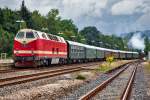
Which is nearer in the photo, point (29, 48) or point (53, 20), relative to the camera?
point (29, 48)

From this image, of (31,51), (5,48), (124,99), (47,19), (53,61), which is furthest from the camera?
(47,19)

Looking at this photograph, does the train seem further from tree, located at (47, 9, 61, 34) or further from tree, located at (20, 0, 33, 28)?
tree, located at (47, 9, 61, 34)

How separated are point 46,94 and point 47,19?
130079 millimetres

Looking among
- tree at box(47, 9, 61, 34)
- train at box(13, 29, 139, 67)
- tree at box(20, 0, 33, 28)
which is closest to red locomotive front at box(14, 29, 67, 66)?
train at box(13, 29, 139, 67)

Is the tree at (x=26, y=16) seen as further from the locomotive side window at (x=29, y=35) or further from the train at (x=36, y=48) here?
the locomotive side window at (x=29, y=35)

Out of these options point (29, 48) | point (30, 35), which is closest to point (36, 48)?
point (29, 48)

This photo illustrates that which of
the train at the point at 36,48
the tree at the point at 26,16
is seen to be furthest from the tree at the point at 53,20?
the train at the point at 36,48

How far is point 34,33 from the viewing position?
4116 cm

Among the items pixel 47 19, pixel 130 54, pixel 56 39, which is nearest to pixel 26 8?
pixel 47 19

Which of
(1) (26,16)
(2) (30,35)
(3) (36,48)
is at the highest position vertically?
(1) (26,16)

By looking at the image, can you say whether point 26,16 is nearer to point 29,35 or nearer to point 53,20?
point 53,20

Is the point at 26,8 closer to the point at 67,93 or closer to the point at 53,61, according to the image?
the point at 53,61

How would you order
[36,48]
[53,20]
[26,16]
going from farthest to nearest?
[53,20] → [26,16] → [36,48]

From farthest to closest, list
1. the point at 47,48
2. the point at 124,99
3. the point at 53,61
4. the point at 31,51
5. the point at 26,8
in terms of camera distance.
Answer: the point at 26,8
the point at 53,61
the point at 47,48
the point at 31,51
the point at 124,99
